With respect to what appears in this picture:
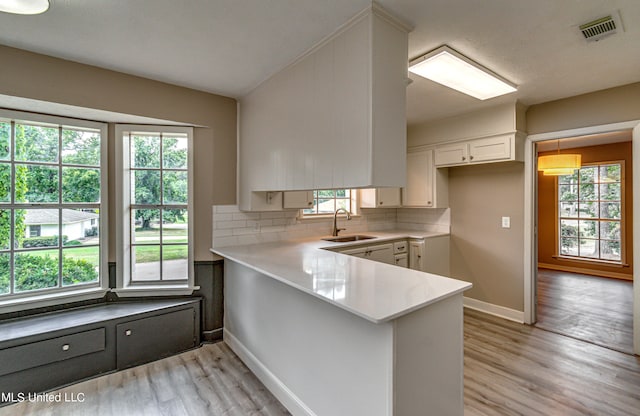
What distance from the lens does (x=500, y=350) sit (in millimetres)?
2730

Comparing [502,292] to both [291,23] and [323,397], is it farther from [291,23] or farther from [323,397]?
[291,23]

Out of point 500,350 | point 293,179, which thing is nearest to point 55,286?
point 293,179

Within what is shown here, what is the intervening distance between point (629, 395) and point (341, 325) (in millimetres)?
2238

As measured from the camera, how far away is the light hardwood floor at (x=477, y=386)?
6.48 ft

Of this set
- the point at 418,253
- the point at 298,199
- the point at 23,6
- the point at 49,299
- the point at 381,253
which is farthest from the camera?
the point at 418,253

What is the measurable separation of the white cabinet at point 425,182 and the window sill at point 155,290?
9.76ft

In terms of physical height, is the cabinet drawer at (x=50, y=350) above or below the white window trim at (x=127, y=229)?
below

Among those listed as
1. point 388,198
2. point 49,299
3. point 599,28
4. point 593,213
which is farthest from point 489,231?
point 49,299

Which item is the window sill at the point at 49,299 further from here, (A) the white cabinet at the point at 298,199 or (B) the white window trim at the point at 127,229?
(A) the white cabinet at the point at 298,199

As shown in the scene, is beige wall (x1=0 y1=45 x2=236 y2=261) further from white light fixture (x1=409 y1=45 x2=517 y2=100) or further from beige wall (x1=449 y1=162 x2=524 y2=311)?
beige wall (x1=449 y1=162 x2=524 y2=311)

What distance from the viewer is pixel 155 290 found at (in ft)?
9.27

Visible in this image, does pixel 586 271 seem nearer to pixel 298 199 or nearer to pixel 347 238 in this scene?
pixel 347 238

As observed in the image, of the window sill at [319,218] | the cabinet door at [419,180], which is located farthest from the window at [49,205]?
the cabinet door at [419,180]

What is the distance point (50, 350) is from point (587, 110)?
198 inches
